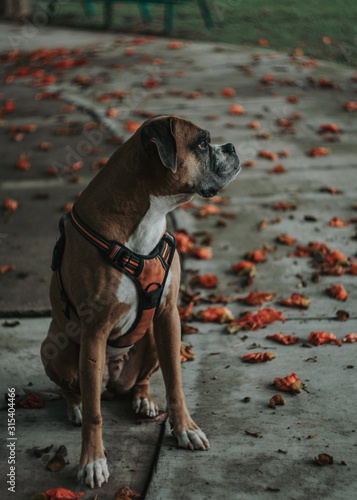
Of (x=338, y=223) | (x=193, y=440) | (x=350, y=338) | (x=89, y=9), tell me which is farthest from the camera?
(x=89, y=9)

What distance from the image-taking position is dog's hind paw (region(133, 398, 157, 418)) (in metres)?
3.31

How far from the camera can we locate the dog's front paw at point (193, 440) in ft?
9.77

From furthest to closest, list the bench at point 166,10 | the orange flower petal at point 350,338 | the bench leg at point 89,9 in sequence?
1. the bench leg at point 89,9
2. the bench at point 166,10
3. the orange flower petal at point 350,338

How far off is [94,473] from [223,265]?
261cm

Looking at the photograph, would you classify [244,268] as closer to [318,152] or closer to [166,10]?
[318,152]

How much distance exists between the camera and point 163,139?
108 inches

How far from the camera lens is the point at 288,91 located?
9117 mm

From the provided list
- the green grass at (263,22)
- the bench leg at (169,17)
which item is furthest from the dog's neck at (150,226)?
the bench leg at (169,17)

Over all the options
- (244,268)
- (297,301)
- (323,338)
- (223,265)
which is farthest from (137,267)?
(223,265)

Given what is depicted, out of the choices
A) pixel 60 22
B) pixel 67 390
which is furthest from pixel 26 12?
pixel 67 390

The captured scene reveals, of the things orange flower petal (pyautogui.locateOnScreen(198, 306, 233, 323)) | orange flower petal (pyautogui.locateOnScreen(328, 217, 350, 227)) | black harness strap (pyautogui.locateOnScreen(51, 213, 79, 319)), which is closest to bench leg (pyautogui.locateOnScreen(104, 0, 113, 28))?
orange flower petal (pyautogui.locateOnScreen(328, 217, 350, 227))

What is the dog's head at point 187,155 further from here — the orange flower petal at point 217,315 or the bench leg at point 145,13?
the bench leg at point 145,13

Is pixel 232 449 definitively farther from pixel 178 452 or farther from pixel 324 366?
pixel 324 366

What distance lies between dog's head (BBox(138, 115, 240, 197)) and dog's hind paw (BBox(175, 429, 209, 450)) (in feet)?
4.10
